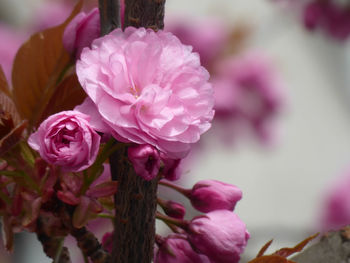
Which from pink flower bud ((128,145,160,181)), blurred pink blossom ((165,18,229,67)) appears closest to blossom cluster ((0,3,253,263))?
pink flower bud ((128,145,160,181))

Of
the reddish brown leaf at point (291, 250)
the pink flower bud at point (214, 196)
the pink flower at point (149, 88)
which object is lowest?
the reddish brown leaf at point (291, 250)

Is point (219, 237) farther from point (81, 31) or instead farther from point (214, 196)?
point (81, 31)

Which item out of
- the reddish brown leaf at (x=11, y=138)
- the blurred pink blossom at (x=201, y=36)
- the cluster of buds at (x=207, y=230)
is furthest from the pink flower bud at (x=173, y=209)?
the blurred pink blossom at (x=201, y=36)

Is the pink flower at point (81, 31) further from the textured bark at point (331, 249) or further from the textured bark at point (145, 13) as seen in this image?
the textured bark at point (331, 249)

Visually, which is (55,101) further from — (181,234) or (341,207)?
(341,207)

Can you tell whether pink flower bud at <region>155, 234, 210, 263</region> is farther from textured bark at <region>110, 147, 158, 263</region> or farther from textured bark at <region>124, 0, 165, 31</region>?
textured bark at <region>124, 0, 165, 31</region>

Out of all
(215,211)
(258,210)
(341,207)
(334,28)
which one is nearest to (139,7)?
(215,211)
